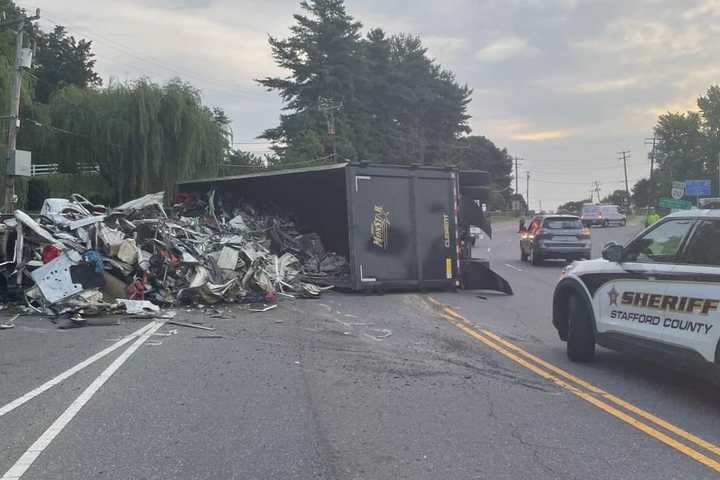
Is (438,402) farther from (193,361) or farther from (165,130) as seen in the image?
(165,130)

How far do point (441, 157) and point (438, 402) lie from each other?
238ft

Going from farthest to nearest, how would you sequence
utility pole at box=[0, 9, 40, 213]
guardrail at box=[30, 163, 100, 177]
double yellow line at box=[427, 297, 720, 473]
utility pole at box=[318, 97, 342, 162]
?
1. utility pole at box=[318, 97, 342, 162]
2. guardrail at box=[30, 163, 100, 177]
3. utility pole at box=[0, 9, 40, 213]
4. double yellow line at box=[427, 297, 720, 473]

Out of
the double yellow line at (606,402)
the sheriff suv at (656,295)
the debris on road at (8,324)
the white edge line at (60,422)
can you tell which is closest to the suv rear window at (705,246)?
the sheriff suv at (656,295)

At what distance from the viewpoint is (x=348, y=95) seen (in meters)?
64.0

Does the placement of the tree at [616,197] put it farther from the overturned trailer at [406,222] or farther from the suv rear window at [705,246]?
the suv rear window at [705,246]

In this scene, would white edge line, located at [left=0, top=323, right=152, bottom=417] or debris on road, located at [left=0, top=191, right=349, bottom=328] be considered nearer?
white edge line, located at [left=0, top=323, right=152, bottom=417]

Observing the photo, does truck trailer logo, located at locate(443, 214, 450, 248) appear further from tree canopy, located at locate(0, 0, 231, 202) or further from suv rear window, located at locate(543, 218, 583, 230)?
tree canopy, located at locate(0, 0, 231, 202)

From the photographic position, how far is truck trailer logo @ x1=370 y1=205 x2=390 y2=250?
577 inches

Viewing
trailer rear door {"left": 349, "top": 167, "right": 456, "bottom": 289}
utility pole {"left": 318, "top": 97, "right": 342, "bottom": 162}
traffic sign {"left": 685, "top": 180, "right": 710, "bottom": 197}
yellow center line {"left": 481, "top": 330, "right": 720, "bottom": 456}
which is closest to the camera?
yellow center line {"left": 481, "top": 330, "right": 720, "bottom": 456}

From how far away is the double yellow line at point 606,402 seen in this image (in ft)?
17.4

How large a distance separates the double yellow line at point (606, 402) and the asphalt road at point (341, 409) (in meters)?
0.03

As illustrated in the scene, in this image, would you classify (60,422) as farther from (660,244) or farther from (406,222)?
(406,222)

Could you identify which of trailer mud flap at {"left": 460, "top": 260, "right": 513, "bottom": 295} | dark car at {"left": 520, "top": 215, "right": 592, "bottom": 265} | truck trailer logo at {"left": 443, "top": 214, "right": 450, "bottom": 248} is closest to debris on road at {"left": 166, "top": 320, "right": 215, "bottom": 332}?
truck trailer logo at {"left": 443, "top": 214, "right": 450, "bottom": 248}

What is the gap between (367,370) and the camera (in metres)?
8.09
